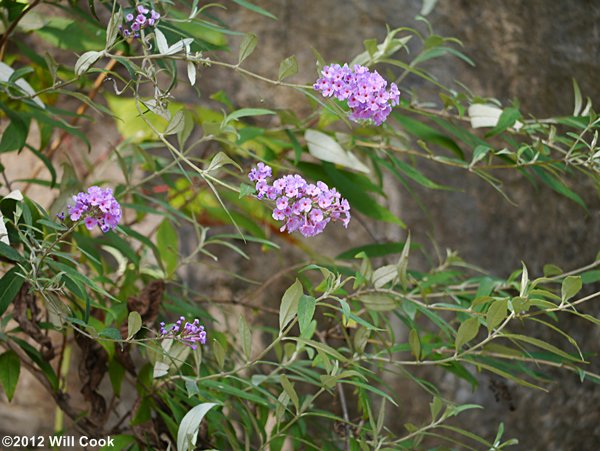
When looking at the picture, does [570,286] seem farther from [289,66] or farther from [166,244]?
[166,244]

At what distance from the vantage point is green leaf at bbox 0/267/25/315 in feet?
2.62

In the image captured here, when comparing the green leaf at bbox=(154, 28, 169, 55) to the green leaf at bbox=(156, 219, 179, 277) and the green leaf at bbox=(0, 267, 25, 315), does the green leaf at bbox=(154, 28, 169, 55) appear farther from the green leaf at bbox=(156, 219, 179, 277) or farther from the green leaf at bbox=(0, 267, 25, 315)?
the green leaf at bbox=(156, 219, 179, 277)

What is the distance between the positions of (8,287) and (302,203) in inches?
12.5

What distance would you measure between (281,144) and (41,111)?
1.12 ft

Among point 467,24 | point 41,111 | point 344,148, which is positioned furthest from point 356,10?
point 41,111

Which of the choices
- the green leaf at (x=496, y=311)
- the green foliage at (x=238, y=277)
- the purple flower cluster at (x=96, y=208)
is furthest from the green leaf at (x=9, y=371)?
the green leaf at (x=496, y=311)

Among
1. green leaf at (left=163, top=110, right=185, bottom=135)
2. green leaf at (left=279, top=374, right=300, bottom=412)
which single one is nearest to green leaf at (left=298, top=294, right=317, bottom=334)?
green leaf at (left=279, top=374, right=300, bottom=412)

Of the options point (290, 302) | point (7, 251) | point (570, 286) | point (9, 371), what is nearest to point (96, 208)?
point (7, 251)

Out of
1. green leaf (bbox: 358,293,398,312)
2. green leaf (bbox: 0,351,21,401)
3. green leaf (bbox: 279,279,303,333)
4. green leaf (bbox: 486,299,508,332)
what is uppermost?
green leaf (bbox: 279,279,303,333)

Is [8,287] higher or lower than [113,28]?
lower

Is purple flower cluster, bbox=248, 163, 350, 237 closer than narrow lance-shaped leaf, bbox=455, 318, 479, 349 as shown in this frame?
Yes

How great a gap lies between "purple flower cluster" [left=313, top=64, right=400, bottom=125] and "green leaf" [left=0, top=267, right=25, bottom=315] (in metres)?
0.35

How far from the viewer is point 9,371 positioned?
3.16 feet

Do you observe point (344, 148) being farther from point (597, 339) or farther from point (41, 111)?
point (597, 339)
